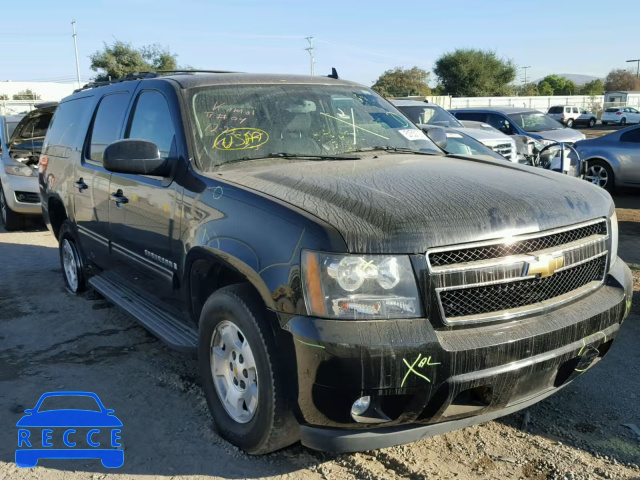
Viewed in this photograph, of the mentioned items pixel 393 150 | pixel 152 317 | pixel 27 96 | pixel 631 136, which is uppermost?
pixel 27 96

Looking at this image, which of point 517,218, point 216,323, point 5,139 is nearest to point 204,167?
point 216,323

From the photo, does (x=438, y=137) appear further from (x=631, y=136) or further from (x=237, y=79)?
(x=631, y=136)

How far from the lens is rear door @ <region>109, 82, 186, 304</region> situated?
3.50 metres

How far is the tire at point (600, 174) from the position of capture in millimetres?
10969

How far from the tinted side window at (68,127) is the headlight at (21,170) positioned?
11.5 ft

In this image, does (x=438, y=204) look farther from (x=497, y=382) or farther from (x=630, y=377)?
(x=630, y=377)

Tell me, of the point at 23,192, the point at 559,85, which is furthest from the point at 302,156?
the point at 559,85

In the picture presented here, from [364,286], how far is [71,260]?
13.9 ft

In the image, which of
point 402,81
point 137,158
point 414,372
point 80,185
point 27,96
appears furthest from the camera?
point 402,81

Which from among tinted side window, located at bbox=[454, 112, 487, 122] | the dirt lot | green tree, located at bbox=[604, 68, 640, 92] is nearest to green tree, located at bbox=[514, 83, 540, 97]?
green tree, located at bbox=[604, 68, 640, 92]

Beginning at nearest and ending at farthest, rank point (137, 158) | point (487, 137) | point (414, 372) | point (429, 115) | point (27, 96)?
1. point (414, 372)
2. point (137, 158)
3. point (487, 137)
4. point (429, 115)
5. point (27, 96)

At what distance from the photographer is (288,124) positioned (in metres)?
3.77

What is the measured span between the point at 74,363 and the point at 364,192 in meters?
2.64

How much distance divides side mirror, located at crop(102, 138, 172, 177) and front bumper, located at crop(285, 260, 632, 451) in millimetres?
1469
